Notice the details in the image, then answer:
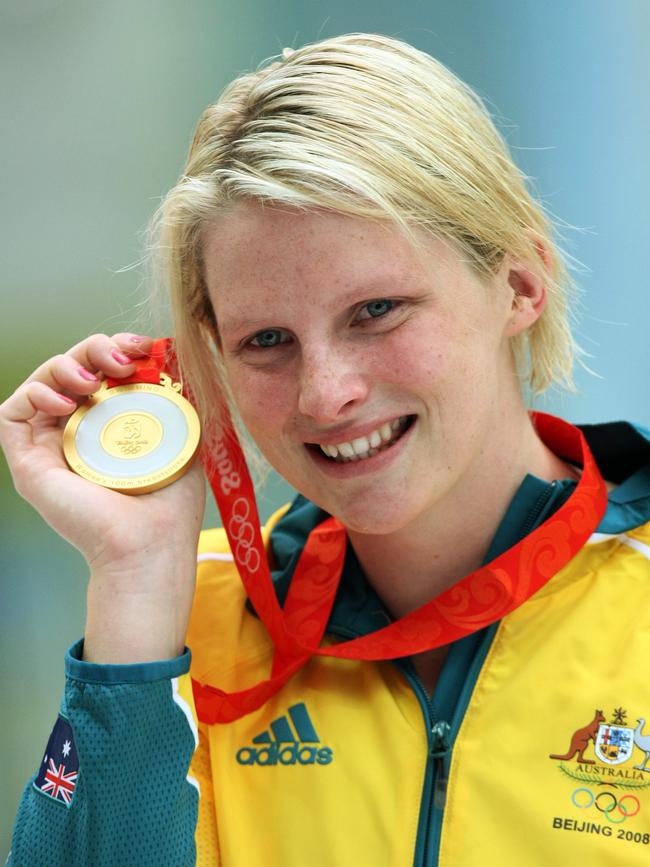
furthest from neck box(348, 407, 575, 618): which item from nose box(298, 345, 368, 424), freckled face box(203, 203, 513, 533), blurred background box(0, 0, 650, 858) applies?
blurred background box(0, 0, 650, 858)

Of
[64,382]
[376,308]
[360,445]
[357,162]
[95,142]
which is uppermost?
[95,142]

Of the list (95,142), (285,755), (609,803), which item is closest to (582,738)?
(609,803)

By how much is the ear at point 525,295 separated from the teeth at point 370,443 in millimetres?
290

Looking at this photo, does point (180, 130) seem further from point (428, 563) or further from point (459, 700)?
point (459, 700)

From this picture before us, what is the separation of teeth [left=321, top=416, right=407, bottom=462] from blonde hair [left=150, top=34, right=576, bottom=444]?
0.30 meters

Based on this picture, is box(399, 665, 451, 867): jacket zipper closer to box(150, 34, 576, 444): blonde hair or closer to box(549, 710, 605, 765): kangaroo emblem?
box(549, 710, 605, 765): kangaroo emblem

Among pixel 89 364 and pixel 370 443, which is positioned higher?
pixel 89 364

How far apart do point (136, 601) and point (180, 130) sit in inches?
84.0

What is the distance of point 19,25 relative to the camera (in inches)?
137

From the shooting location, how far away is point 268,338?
1809 millimetres

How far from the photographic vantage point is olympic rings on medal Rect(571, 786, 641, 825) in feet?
5.43

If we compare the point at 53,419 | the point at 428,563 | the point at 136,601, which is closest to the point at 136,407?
the point at 53,419

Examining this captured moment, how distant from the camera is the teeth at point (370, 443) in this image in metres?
1.79

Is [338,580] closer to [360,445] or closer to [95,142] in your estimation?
[360,445]
